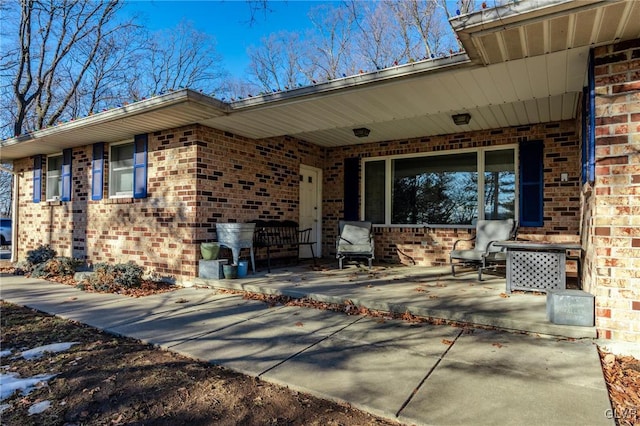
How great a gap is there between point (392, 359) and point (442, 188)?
5009 millimetres

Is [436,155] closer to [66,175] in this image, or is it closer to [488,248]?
[488,248]

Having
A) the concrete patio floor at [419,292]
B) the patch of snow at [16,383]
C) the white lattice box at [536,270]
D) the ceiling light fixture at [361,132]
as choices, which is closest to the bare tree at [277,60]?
the ceiling light fixture at [361,132]

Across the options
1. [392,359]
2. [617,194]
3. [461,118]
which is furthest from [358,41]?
[392,359]

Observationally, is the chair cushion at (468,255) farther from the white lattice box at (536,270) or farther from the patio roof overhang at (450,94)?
the patio roof overhang at (450,94)

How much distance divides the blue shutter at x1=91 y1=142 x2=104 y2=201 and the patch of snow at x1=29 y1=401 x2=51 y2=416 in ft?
18.9

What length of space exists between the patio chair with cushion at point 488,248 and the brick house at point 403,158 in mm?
451

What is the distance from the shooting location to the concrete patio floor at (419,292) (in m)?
3.52

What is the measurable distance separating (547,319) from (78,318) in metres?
4.80

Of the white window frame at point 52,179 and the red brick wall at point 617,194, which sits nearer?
the red brick wall at point 617,194

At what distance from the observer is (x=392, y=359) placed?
2.83 meters

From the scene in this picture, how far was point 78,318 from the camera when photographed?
13.6 ft

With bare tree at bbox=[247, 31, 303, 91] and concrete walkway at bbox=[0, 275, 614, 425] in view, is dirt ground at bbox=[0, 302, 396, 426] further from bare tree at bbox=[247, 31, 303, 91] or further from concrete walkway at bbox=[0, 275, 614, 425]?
bare tree at bbox=[247, 31, 303, 91]

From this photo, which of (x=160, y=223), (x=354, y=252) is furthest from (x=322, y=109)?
(x=160, y=223)

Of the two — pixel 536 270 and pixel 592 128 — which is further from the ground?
pixel 592 128
